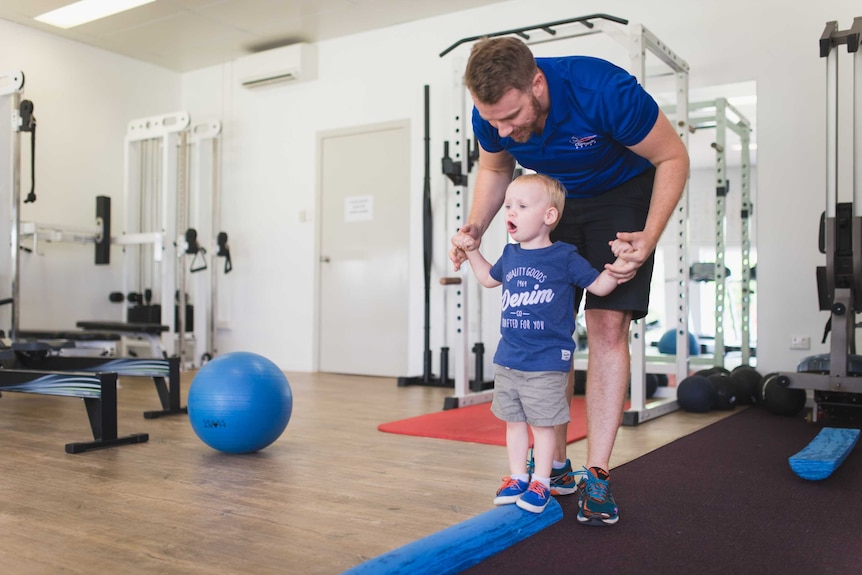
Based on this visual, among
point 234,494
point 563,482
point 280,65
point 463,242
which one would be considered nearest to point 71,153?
point 280,65

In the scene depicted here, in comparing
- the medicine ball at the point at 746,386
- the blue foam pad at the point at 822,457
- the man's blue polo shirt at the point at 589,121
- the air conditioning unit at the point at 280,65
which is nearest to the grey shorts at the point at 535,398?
the man's blue polo shirt at the point at 589,121

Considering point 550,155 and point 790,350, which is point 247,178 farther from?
point 550,155

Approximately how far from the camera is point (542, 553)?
4.91 feet

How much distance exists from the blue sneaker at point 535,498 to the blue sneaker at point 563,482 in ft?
0.83

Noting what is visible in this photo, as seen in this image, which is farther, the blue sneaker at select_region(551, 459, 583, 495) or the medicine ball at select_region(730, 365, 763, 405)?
the medicine ball at select_region(730, 365, 763, 405)

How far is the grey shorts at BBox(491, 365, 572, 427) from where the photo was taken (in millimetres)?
1662

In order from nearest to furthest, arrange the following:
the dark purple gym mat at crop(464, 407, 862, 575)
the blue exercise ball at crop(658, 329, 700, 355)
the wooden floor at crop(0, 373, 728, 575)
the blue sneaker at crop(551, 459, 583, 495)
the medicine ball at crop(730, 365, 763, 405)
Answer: the dark purple gym mat at crop(464, 407, 862, 575)
the wooden floor at crop(0, 373, 728, 575)
the blue sneaker at crop(551, 459, 583, 495)
the medicine ball at crop(730, 365, 763, 405)
the blue exercise ball at crop(658, 329, 700, 355)

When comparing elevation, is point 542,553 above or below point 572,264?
below

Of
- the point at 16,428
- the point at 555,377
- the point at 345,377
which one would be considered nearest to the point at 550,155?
the point at 555,377

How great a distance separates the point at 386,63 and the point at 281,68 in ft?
2.86

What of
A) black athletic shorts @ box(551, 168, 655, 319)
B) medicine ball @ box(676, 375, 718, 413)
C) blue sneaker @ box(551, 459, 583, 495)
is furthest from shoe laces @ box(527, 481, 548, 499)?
medicine ball @ box(676, 375, 718, 413)

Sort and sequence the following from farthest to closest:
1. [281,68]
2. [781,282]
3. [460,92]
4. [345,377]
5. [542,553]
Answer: [281,68] < [345,377] < [781,282] < [460,92] < [542,553]

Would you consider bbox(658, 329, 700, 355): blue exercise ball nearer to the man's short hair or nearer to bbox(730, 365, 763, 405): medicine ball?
bbox(730, 365, 763, 405): medicine ball

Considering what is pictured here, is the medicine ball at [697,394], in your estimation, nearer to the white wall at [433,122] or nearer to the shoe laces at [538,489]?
the white wall at [433,122]
